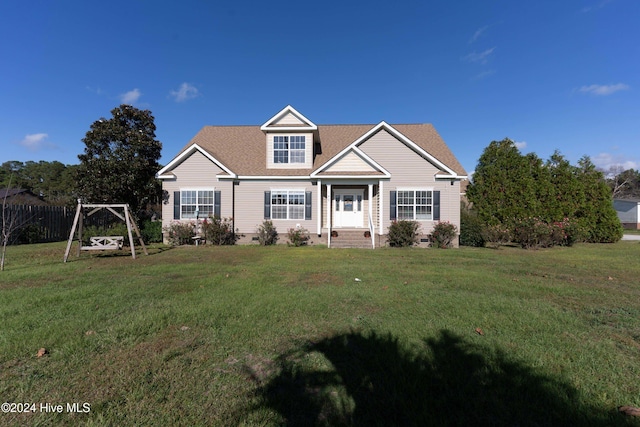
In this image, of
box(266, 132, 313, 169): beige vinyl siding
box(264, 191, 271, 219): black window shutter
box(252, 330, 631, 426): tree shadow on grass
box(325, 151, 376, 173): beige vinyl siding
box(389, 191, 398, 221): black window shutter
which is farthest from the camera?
box(266, 132, 313, 169): beige vinyl siding

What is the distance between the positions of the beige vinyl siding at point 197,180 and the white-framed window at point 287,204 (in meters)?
2.44

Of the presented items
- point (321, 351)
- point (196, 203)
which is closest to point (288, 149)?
point (196, 203)

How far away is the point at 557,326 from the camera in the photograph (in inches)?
159

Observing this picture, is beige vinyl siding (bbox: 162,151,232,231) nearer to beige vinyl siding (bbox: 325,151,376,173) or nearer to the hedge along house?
the hedge along house

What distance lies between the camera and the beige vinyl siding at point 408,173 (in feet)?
48.8

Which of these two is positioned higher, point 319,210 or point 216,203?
point 216,203

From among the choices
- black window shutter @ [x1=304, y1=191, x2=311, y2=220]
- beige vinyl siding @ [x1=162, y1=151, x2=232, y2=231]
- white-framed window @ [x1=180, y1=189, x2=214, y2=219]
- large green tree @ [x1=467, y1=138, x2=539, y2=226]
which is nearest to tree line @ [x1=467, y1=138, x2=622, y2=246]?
large green tree @ [x1=467, y1=138, x2=539, y2=226]

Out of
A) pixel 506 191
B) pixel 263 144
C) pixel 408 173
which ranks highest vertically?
pixel 263 144

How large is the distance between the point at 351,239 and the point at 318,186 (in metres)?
3.26

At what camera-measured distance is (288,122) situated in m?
15.8

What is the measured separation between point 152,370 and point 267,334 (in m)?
1.33

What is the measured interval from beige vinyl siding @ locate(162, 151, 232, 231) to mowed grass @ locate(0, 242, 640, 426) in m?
9.13

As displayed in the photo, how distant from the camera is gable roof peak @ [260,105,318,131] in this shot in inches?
613

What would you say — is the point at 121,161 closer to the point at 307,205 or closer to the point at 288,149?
the point at 288,149
